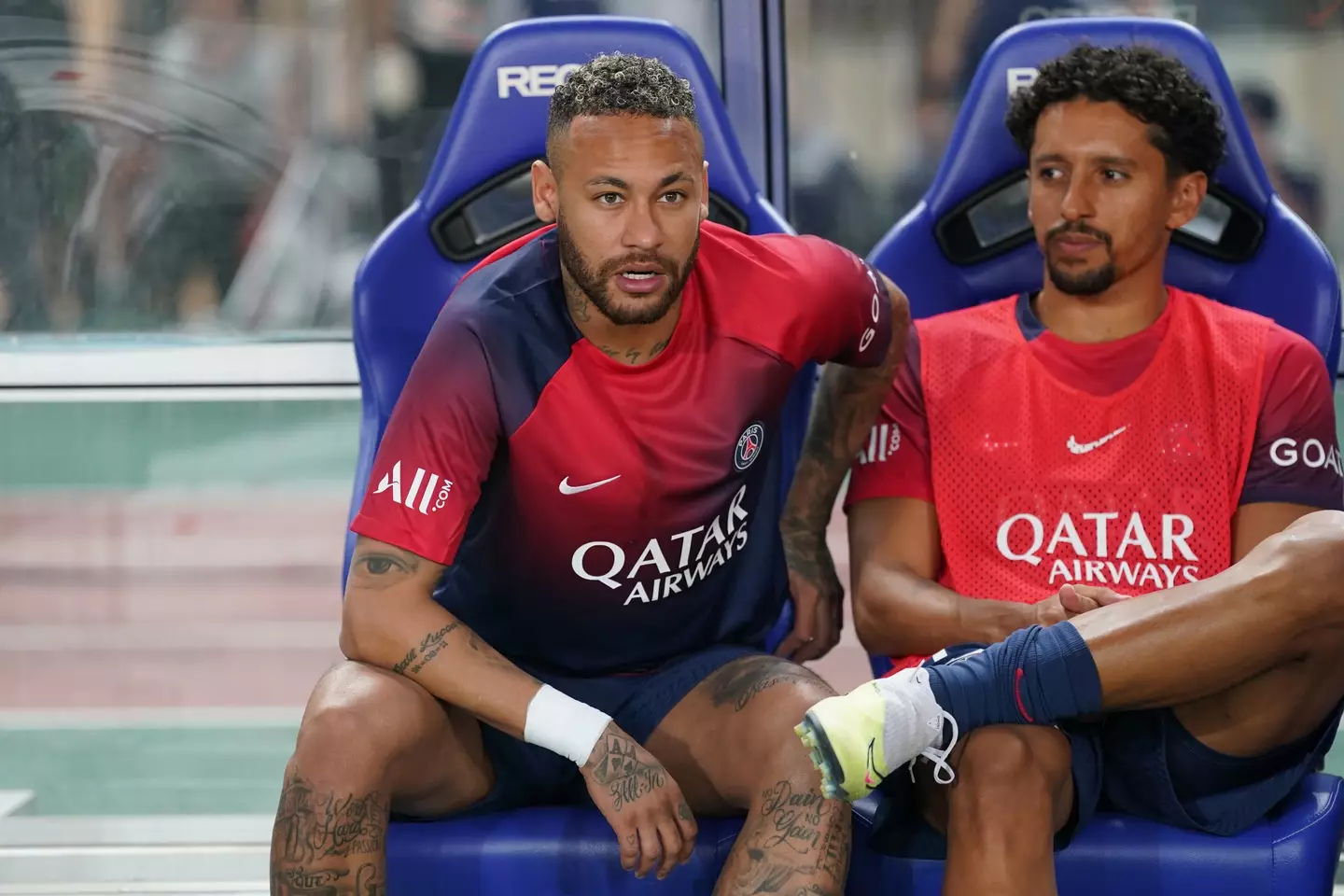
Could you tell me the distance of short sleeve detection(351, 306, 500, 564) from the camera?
5.16ft

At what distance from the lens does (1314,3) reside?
3.18m

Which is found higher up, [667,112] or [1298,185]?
[667,112]

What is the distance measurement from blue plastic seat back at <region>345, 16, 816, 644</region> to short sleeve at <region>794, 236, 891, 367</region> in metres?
0.19

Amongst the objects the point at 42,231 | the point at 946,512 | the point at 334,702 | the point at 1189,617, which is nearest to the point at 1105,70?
the point at 946,512

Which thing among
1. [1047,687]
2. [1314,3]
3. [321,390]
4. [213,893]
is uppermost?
[1314,3]

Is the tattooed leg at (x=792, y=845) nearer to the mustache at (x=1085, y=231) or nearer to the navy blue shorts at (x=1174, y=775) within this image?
the navy blue shorts at (x=1174, y=775)

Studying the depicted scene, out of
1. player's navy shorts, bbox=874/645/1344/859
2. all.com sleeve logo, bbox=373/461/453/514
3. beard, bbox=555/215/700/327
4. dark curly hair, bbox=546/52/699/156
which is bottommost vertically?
player's navy shorts, bbox=874/645/1344/859

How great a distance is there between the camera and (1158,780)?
63.6 inches

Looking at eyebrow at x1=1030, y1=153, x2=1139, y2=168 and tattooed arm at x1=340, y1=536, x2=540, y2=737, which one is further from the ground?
eyebrow at x1=1030, y1=153, x2=1139, y2=168

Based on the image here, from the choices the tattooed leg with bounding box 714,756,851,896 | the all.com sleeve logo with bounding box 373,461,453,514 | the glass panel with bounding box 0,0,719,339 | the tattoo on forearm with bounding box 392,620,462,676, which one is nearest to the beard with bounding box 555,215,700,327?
the all.com sleeve logo with bounding box 373,461,453,514

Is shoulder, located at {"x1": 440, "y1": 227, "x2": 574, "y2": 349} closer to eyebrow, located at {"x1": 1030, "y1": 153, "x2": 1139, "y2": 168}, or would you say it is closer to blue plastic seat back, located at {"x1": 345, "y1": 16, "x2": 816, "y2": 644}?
blue plastic seat back, located at {"x1": 345, "y1": 16, "x2": 816, "y2": 644}

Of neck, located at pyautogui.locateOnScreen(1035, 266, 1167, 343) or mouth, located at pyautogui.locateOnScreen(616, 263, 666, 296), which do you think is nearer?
mouth, located at pyautogui.locateOnScreen(616, 263, 666, 296)

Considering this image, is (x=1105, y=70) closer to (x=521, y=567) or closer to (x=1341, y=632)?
(x=1341, y=632)

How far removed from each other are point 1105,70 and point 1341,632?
0.76 metres
